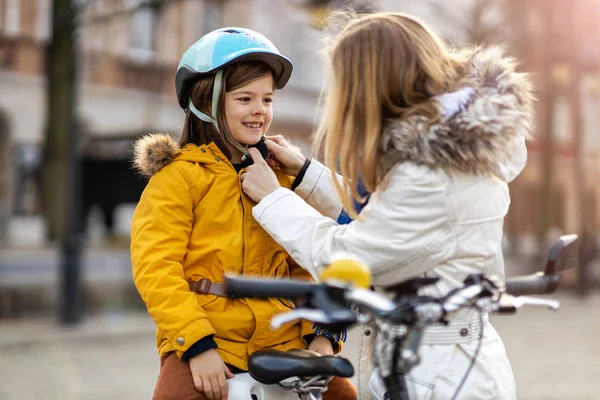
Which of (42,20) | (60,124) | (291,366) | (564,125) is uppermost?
(42,20)

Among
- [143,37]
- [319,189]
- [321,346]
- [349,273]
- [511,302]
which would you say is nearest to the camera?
[349,273]

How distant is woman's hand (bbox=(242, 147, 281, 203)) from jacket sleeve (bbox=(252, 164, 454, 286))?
336mm

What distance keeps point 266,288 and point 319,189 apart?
1.18 metres

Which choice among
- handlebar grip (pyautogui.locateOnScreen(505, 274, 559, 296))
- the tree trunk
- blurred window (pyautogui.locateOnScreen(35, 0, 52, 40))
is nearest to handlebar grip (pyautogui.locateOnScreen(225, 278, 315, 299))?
handlebar grip (pyautogui.locateOnScreen(505, 274, 559, 296))

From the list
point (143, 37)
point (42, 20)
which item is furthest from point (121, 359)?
point (143, 37)

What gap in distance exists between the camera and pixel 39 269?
12.0m

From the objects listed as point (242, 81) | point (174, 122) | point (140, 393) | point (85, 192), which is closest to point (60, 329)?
point (140, 393)

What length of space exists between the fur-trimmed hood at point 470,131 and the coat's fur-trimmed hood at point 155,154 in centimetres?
76

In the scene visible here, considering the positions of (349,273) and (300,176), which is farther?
(300,176)

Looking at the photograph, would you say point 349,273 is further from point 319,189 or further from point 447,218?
point 319,189

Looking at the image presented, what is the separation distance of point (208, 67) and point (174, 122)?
19128 millimetres

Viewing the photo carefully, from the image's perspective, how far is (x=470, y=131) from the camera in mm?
2275

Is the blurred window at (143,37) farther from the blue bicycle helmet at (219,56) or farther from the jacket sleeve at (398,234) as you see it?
the jacket sleeve at (398,234)

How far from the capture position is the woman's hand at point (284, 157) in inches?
118
